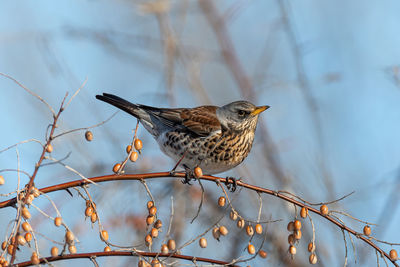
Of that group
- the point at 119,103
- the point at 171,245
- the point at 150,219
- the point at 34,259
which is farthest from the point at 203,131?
the point at 34,259

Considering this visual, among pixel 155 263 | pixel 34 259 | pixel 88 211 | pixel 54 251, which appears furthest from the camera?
pixel 88 211

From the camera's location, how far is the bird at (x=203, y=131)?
15.2 feet

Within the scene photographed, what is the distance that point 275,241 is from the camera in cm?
486

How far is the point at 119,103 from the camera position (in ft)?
15.8

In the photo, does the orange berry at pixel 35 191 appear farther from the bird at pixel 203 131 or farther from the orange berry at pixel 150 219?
the bird at pixel 203 131

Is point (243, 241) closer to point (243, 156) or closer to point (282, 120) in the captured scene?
point (243, 156)

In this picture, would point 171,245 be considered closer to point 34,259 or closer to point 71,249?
point 71,249

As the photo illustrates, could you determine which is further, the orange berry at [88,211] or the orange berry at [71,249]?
the orange berry at [88,211]

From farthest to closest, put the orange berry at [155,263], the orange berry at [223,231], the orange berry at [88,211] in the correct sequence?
1. the orange berry at [223,231]
2. the orange berry at [88,211]
3. the orange berry at [155,263]

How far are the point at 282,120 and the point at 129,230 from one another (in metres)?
3.75

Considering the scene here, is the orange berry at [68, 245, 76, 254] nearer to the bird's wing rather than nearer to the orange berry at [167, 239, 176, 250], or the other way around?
the orange berry at [167, 239, 176, 250]

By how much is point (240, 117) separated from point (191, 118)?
1.53ft

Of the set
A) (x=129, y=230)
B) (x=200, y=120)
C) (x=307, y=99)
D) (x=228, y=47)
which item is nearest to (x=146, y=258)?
(x=129, y=230)

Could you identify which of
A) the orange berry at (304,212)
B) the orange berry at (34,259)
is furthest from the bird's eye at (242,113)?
the orange berry at (34,259)
